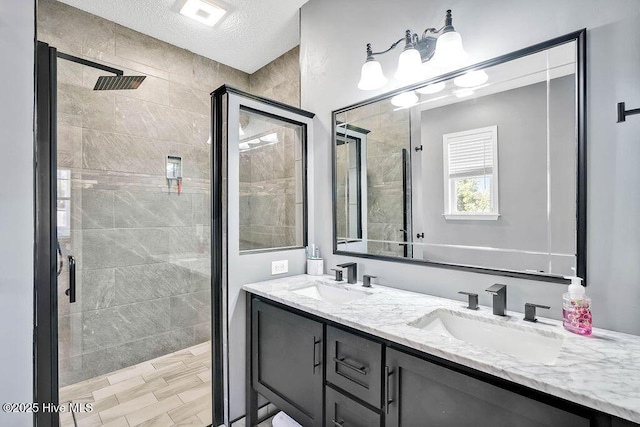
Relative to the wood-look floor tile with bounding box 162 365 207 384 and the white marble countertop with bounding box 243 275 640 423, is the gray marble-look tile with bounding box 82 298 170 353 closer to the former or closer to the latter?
the wood-look floor tile with bounding box 162 365 207 384

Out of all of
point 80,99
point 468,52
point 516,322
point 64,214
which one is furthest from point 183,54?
point 516,322

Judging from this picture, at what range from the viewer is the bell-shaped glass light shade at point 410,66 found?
1.48 m

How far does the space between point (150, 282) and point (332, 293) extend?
1.51 meters

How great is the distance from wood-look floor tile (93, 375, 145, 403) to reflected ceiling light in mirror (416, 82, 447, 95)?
2535mm

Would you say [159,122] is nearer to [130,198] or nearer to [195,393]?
[130,198]

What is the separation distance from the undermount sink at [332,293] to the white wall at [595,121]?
201mm

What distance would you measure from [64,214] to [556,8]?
8.66 feet

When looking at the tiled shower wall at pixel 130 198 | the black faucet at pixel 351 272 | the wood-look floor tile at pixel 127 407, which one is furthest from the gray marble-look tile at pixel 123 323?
the black faucet at pixel 351 272

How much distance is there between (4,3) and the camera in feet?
3.67

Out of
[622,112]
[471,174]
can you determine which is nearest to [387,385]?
[471,174]

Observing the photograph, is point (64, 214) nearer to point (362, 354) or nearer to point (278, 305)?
point (278, 305)

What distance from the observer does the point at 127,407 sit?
6.14 ft

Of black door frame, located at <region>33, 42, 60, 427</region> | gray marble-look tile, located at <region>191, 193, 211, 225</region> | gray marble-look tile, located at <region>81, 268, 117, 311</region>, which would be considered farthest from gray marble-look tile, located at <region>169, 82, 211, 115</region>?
gray marble-look tile, located at <region>81, 268, 117, 311</region>

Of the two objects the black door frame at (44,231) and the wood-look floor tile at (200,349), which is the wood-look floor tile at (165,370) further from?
the black door frame at (44,231)
